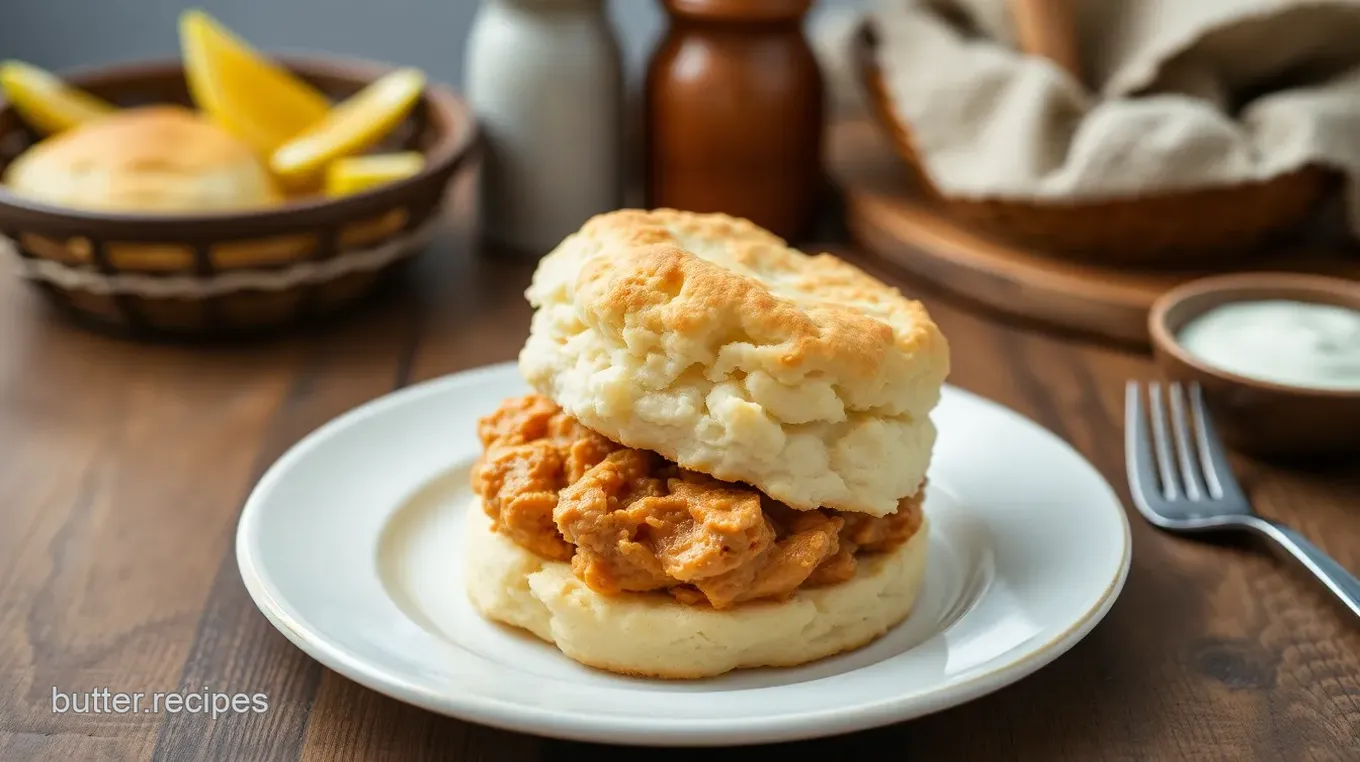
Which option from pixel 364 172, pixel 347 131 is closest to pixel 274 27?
pixel 347 131

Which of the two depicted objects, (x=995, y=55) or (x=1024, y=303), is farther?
(x=995, y=55)

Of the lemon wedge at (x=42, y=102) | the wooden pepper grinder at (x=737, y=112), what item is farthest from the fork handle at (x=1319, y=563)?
the lemon wedge at (x=42, y=102)

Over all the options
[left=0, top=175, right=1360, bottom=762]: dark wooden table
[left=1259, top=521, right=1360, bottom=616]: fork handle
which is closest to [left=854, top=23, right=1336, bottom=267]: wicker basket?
[left=0, top=175, right=1360, bottom=762]: dark wooden table

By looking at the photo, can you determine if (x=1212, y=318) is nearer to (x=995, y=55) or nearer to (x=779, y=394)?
(x=995, y=55)

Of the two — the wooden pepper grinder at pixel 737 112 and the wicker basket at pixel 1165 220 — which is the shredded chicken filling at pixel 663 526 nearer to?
the wicker basket at pixel 1165 220

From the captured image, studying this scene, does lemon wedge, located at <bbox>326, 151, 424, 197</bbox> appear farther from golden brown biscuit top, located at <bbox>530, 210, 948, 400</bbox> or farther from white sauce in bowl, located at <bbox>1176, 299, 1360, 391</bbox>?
white sauce in bowl, located at <bbox>1176, 299, 1360, 391</bbox>

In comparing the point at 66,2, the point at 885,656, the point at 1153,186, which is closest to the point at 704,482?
the point at 885,656
